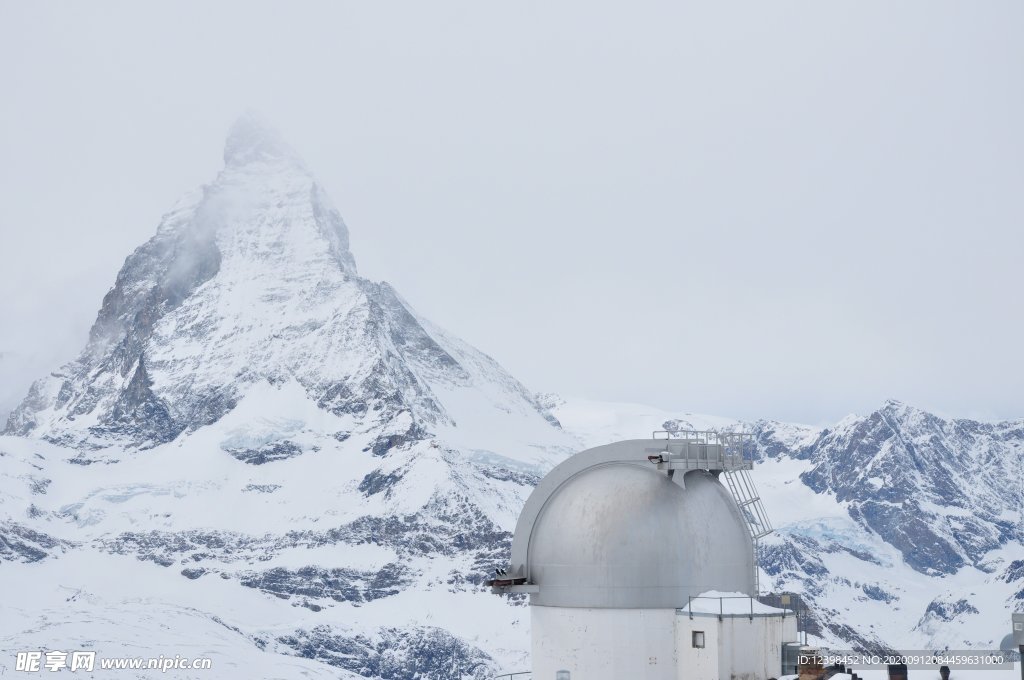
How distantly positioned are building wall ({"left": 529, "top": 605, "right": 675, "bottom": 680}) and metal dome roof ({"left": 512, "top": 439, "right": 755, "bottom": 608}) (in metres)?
0.29

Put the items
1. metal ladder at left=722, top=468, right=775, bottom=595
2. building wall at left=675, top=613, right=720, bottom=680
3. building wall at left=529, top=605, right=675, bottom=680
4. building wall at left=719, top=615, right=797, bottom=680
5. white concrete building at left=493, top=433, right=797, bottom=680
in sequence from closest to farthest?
building wall at left=675, top=613, right=720, bottom=680
building wall at left=719, top=615, right=797, bottom=680
white concrete building at left=493, top=433, right=797, bottom=680
building wall at left=529, top=605, right=675, bottom=680
metal ladder at left=722, top=468, right=775, bottom=595

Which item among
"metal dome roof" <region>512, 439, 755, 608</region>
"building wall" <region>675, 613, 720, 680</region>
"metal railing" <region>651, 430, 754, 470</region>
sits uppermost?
"metal railing" <region>651, 430, 754, 470</region>

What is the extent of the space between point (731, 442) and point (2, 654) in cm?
8854

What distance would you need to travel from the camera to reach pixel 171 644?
134 meters

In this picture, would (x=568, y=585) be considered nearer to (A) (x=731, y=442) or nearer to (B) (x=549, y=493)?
(B) (x=549, y=493)

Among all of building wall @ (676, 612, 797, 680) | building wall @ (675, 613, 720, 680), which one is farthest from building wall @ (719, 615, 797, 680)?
building wall @ (675, 613, 720, 680)

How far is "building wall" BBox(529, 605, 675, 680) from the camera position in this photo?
99.4 ft

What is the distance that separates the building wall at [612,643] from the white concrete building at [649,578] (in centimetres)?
2

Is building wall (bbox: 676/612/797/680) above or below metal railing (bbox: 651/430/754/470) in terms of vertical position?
below

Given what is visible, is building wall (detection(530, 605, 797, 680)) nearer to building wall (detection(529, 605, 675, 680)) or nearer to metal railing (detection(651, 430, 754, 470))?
building wall (detection(529, 605, 675, 680))

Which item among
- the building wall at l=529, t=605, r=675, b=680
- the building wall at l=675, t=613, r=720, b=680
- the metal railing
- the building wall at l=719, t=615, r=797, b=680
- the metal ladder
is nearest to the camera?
the building wall at l=675, t=613, r=720, b=680

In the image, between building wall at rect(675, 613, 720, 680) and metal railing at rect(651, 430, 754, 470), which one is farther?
metal railing at rect(651, 430, 754, 470)

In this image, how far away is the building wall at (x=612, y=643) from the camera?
30.3 meters

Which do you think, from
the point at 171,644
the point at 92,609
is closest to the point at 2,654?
the point at 171,644
